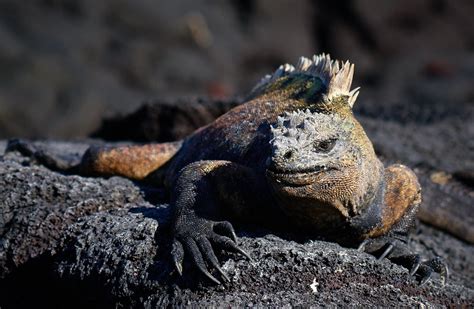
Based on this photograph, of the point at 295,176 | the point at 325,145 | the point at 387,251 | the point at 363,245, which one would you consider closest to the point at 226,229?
the point at 295,176

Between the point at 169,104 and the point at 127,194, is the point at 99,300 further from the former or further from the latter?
the point at 169,104

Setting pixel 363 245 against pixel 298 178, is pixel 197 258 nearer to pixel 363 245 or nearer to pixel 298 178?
pixel 298 178

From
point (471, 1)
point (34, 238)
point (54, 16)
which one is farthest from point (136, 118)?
point (471, 1)

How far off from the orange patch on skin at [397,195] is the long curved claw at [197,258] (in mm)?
995

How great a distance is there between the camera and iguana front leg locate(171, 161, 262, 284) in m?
2.98

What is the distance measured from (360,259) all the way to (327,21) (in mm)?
13769

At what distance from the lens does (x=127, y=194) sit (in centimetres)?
391

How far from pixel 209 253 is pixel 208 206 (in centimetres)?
34

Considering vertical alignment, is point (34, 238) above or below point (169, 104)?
below

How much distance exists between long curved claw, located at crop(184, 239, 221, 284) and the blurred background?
25.2 feet

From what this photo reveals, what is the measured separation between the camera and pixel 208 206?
325cm

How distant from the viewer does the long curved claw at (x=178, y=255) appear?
2926mm

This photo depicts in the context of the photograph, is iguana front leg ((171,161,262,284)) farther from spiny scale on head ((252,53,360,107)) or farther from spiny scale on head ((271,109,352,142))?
spiny scale on head ((252,53,360,107))

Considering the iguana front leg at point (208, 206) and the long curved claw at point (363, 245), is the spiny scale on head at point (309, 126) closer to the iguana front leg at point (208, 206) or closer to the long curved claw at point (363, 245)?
the iguana front leg at point (208, 206)
